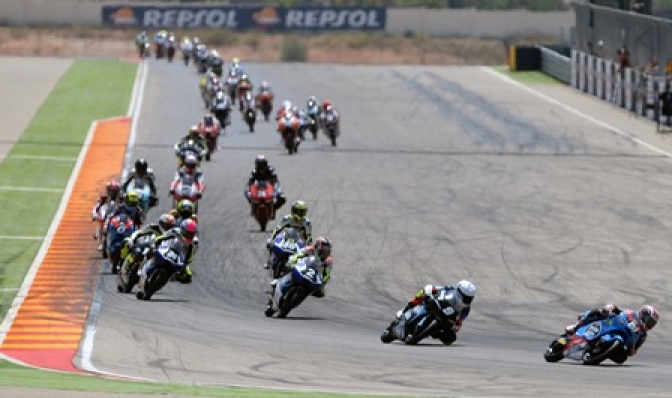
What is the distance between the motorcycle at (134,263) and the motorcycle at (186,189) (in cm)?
670

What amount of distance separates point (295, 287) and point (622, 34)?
1731 inches

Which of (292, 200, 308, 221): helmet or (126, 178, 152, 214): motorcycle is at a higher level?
(292, 200, 308, 221): helmet

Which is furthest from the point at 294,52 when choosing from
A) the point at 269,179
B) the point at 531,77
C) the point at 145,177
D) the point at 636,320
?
the point at 636,320

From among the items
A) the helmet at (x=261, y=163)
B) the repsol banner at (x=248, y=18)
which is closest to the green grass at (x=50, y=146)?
the helmet at (x=261, y=163)

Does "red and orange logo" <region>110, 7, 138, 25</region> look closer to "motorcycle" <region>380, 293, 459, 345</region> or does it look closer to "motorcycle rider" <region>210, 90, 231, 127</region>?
"motorcycle rider" <region>210, 90, 231, 127</region>

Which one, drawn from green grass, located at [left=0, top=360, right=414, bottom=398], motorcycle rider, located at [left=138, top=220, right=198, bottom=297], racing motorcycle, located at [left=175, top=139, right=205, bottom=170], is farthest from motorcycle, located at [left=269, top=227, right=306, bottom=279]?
racing motorcycle, located at [left=175, top=139, right=205, bottom=170]

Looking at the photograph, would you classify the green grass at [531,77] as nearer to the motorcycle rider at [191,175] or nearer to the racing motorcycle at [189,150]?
the racing motorcycle at [189,150]

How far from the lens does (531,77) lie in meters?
78.5

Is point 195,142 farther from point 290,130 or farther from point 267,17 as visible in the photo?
point 267,17

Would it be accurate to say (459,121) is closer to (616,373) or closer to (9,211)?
(9,211)

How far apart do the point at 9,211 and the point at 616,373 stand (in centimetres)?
2152

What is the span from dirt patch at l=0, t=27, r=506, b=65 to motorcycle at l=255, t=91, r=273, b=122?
3742 centimetres

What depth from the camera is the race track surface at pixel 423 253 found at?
21906 mm

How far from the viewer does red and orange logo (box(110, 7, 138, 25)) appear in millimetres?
103500
